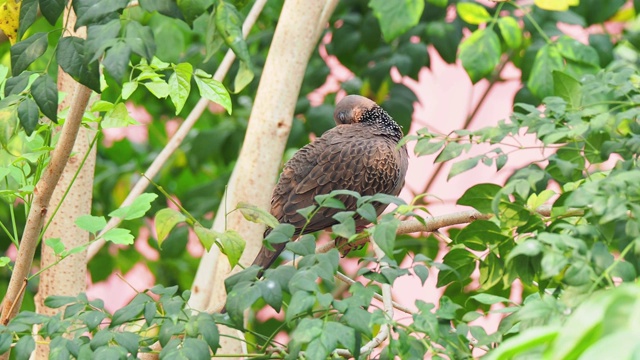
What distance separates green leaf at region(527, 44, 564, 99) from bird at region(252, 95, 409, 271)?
1.18ft

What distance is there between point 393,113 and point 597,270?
1.75m

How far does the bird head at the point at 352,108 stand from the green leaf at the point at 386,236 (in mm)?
1362

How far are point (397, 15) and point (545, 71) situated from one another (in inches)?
14.2

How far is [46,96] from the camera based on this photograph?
1.11 m

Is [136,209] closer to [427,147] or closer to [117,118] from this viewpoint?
[117,118]

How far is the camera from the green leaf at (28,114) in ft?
3.68

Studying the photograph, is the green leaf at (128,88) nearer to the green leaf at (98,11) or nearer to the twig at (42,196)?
the twig at (42,196)

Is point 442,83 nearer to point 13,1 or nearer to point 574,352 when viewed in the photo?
point 13,1

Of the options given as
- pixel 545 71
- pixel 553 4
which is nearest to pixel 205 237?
pixel 553 4

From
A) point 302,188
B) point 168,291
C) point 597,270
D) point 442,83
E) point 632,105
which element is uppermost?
point 632,105

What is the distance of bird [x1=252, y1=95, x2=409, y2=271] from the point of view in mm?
2121

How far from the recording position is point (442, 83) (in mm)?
4816

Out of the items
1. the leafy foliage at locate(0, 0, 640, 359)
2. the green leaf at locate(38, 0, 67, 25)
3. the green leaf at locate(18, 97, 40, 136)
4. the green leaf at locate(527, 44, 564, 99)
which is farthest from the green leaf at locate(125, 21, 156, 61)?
the green leaf at locate(527, 44, 564, 99)

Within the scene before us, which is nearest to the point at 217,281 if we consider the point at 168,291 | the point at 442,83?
the point at 168,291
